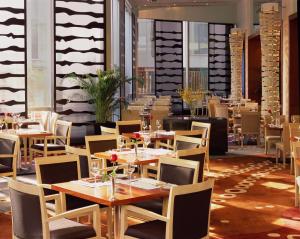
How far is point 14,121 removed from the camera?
10.8 m

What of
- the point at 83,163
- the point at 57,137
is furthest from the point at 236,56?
the point at 83,163

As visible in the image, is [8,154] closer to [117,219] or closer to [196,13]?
[117,219]

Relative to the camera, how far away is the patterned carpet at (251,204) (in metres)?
6.10

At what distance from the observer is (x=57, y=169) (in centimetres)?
530

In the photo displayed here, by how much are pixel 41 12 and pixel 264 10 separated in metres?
5.62

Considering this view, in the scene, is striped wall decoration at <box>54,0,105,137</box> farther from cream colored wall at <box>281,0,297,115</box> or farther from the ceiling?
the ceiling

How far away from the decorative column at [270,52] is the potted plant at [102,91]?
3909 mm

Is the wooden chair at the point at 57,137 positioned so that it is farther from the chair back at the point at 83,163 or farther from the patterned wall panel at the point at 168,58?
the patterned wall panel at the point at 168,58

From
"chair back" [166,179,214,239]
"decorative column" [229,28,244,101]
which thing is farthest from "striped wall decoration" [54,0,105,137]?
"chair back" [166,179,214,239]

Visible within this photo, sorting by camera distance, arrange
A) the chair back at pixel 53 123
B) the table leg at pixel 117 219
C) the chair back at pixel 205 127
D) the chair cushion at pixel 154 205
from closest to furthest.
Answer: the table leg at pixel 117 219
the chair cushion at pixel 154 205
the chair back at pixel 205 127
the chair back at pixel 53 123

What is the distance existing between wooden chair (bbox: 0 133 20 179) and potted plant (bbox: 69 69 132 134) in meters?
5.69

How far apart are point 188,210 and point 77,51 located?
417 inches

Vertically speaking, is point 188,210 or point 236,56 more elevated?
point 236,56

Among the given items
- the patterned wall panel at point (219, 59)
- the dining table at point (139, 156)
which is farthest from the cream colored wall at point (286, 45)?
the dining table at point (139, 156)
